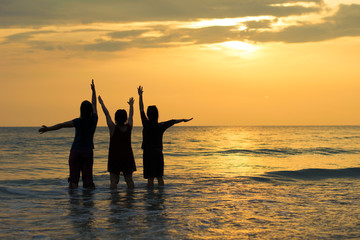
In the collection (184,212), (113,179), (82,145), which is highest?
(82,145)

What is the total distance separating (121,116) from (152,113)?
933 millimetres

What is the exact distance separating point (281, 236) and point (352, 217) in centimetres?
205

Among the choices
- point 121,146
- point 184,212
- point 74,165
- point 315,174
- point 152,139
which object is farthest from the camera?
point 315,174

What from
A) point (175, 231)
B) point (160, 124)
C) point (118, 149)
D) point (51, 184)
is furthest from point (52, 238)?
point (51, 184)

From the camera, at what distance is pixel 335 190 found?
11.2 metres

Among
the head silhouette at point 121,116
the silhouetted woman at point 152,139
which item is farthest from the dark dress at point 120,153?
the silhouetted woman at point 152,139

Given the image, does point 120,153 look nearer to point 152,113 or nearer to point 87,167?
point 87,167

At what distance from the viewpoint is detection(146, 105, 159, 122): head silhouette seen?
10.5 metres

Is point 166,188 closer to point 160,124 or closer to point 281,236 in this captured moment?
point 160,124

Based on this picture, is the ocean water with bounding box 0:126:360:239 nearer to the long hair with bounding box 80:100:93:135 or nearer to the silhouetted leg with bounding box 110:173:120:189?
the silhouetted leg with bounding box 110:173:120:189

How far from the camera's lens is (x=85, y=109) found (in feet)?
30.5

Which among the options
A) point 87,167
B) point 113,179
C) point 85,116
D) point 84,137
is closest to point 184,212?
point 87,167

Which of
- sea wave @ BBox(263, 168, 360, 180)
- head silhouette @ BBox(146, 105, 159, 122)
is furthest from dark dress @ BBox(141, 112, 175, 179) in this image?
sea wave @ BBox(263, 168, 360, 180)

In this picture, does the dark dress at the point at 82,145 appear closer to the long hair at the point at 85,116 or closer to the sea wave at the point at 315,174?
the long hair at the point at 85,116
